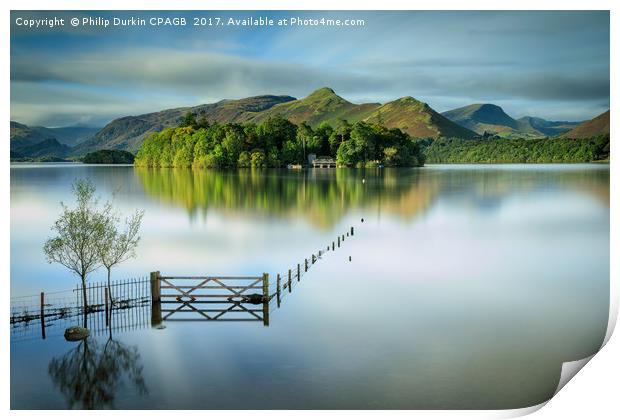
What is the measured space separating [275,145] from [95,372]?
75.0 meters

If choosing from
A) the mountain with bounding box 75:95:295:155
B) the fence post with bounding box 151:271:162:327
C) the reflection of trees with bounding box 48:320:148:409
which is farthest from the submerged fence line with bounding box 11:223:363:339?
the mountain with bounding box 75:95:295:155

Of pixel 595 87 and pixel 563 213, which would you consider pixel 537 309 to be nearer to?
pixel 595 87

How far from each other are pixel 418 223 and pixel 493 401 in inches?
786

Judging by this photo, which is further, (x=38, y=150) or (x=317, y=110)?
(x=317, y=110)

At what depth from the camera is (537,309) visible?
1435 centimetres

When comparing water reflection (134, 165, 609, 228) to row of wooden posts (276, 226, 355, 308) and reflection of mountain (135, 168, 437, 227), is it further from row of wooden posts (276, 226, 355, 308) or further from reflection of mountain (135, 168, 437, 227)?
row of wooden posts (276, 226, 355, 308)

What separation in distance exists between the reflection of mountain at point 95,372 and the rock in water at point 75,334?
0.15 m

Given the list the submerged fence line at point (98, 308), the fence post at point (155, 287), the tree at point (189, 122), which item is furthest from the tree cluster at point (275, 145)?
the fence post at point (155, 287)

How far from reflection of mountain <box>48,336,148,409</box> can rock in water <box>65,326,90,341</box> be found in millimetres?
150

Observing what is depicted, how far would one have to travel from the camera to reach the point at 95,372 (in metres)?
10.4

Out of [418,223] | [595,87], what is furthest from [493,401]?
[418,223]

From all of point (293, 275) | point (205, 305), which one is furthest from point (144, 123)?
point (205, 305)

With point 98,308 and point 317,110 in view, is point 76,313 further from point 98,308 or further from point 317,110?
point 317,110

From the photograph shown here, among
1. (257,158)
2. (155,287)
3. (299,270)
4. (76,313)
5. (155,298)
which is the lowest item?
(76,313)
